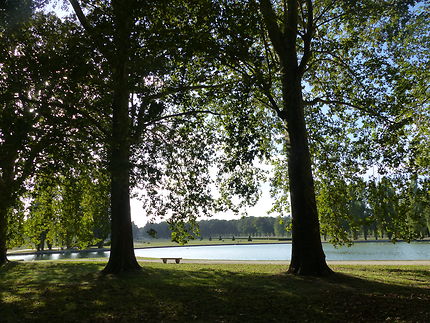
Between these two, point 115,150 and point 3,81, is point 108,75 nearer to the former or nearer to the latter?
point 115,150

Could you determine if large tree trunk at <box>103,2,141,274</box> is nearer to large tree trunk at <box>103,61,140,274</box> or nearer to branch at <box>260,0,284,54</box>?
large tree trunk at <box>103,61,140,274</box>

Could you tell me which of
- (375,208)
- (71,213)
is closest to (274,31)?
(375,208)

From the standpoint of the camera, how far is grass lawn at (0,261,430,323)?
22.2 feet

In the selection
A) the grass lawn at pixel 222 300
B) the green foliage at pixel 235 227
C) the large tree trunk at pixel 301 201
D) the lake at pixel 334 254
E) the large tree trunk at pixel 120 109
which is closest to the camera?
the grass lawn at pixel 222 300

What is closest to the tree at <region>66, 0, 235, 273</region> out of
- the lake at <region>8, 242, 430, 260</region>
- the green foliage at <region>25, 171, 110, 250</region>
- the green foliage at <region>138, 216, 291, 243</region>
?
the green foliage at <region>25, 171, 110, 250</region>

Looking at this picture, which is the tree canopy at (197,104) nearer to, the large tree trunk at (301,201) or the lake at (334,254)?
the large tree trunk at (301,201)

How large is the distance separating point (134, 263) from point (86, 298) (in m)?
5.46

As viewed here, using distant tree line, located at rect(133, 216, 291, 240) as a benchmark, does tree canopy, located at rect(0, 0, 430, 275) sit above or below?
above

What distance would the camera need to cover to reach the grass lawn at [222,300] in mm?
6773

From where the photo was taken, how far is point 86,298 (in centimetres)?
862

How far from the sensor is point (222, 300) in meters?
8.13

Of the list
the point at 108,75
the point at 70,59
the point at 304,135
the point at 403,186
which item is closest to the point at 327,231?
the point at 403,186

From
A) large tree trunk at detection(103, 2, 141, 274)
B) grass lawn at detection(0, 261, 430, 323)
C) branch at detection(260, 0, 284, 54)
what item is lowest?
grass lawn at detection(0, 261, 430, 323)

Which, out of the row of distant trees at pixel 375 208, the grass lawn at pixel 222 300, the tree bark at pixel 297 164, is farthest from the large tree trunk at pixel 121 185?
the tree bark at pixel 297 164
